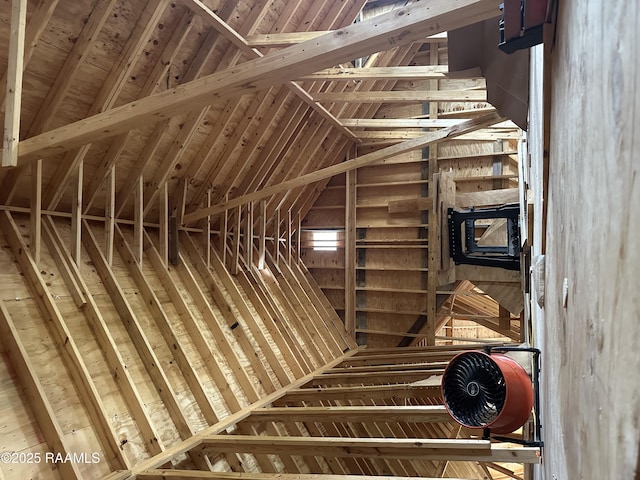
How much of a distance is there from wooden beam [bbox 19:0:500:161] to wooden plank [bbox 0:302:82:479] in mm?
1182

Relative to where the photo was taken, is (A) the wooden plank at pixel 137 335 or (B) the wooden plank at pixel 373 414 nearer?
(B) the wooden plank at pixel 373 414

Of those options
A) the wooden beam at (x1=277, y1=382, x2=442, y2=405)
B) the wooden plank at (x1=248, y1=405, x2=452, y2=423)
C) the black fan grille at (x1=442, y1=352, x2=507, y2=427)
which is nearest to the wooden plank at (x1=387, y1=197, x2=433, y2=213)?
the wooden beam at (x1=277, y1=382, x2=442, y2=405)

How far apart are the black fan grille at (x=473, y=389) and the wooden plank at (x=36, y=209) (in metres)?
3.20

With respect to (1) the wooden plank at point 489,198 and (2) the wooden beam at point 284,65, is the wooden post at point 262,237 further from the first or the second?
(2) the wooden beam at point 284,65

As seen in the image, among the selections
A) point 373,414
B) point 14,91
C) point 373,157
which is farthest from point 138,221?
point 373,414

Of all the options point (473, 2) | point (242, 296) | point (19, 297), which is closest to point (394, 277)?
point (242, 296)

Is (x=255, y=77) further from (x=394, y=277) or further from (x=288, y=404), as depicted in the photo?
(x=394, y=277)

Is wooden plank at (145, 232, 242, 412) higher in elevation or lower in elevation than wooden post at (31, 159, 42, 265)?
lower

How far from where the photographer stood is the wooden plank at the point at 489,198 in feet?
17.2

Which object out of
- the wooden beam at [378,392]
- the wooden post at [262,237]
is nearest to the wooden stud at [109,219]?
the wooden beam at [378,392]

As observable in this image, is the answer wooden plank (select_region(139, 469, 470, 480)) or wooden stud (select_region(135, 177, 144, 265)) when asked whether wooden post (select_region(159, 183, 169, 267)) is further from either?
wooden plank (select_region(139, 469, 470, 480))

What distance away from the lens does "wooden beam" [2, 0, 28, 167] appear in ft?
8.08

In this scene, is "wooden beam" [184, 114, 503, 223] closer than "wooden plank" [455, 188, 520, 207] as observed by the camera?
Yes

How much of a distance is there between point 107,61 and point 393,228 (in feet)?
15.9
